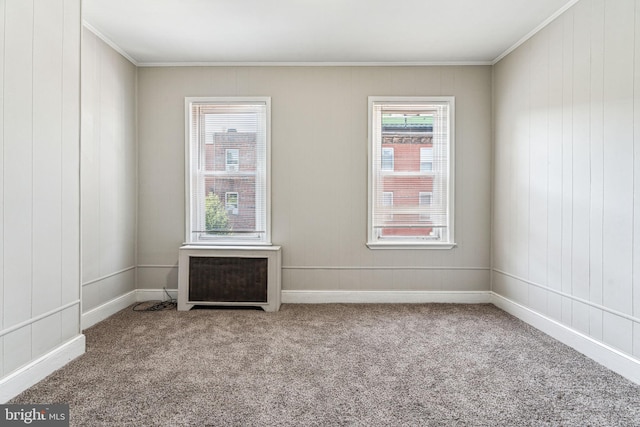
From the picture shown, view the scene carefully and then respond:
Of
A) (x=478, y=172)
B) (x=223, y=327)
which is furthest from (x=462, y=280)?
(x=223, y=327)

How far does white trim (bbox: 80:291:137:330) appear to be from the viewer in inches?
133

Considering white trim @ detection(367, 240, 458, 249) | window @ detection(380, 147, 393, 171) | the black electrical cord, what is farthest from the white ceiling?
the black electrical cord

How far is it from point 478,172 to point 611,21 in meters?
1.86

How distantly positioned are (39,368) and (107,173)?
1964mm

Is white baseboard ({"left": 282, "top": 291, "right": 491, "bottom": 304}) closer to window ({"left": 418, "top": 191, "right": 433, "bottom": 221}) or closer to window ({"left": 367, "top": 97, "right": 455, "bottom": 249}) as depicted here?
window ({"left": 367, "top": 97, "right": 455, "bottom": 249})

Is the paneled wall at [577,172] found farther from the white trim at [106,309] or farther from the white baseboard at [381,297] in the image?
the white trim at [106,309]

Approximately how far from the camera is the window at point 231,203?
4273mm

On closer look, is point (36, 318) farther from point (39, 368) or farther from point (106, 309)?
point (106, 309)

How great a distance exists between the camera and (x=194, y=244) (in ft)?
13.8

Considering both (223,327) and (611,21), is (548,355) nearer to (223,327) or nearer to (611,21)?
(611,21)

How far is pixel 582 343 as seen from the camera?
2.84m

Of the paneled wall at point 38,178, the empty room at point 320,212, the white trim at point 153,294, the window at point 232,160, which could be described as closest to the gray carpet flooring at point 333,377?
the empty room at point 320,212

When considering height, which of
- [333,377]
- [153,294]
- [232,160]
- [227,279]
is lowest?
[333,377]

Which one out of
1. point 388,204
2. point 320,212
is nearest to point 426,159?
point 388,204
